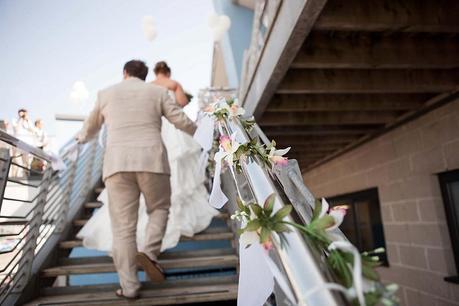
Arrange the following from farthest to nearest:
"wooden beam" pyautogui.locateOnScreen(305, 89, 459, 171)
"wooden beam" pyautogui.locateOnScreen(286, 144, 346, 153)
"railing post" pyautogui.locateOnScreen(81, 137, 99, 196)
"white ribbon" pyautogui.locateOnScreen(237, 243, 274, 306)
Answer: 1. "wooden beam" pyautogui.locateOnScreen(286, 144, 346, 153)
2. "railing post" pyautogui.locateOnScreen(81, 137, 99, 196)
3. "wooden beam" pyautogui.locateOnScreen(305, 89, 459, 171)
4. "white ribbon" pyautogui.locateOnScreen(237, 243, 274, 306)

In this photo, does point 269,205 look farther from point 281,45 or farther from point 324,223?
point 281,45

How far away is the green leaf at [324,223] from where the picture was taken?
644 mm

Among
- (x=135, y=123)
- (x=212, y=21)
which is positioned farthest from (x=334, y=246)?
(x=212, y=21)

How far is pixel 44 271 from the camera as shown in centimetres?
203

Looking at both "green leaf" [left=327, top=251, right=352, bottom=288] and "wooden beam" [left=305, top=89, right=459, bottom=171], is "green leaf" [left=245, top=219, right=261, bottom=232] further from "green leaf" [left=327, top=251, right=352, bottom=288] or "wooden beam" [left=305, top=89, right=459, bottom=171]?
"wooden beam" [left=305, top=89, right=459, bottom=171]

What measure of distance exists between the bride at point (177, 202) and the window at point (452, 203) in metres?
1.92

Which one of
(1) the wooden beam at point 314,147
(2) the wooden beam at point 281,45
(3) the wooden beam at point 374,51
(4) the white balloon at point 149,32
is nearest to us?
(2) the wooden beam at point 281,45

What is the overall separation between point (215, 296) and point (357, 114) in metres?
2.14

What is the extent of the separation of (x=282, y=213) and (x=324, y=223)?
8cm

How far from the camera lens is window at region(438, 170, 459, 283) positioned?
2543 millimetres

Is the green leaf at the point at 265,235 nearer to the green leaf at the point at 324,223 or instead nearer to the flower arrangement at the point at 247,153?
the green leaf at the point at 324,223

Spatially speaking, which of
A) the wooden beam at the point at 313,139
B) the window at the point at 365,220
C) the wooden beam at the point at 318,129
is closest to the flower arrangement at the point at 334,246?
the wooden beam at the point at 318,129

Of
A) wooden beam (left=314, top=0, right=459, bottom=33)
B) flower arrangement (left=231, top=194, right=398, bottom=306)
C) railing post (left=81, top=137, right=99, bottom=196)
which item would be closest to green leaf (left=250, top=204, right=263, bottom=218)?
flower arrangement (left=231, top=194, right=398, bottom=306)

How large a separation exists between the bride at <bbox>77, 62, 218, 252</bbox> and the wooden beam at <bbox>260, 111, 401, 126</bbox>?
2.89 feet
